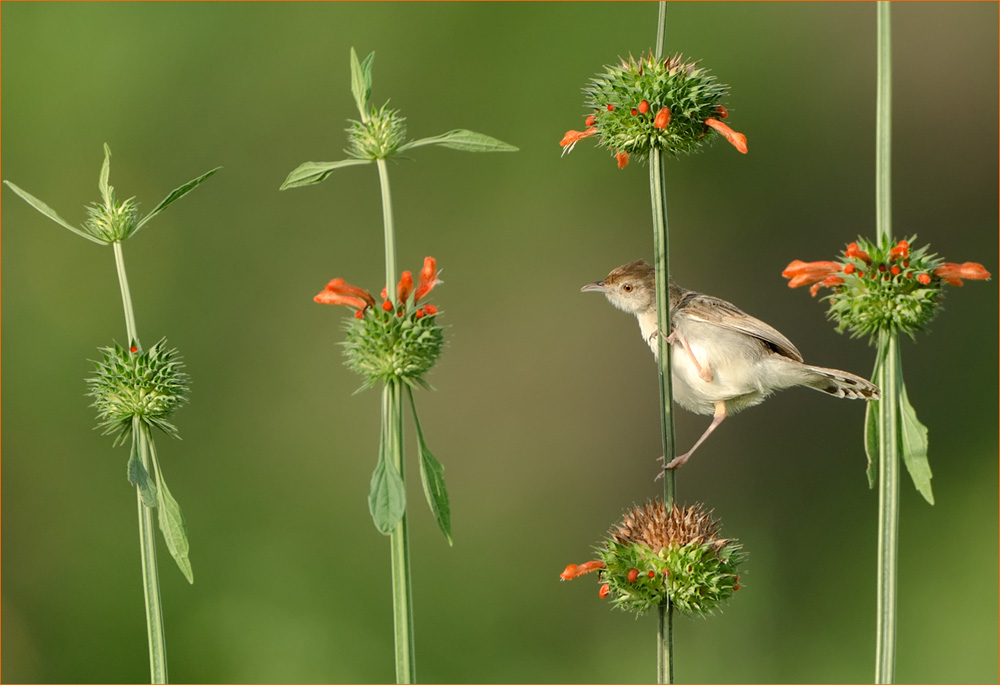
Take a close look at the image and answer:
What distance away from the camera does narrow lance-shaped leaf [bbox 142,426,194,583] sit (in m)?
1.72

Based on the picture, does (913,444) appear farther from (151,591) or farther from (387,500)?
(151,591)

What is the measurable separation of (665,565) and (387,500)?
702 mm

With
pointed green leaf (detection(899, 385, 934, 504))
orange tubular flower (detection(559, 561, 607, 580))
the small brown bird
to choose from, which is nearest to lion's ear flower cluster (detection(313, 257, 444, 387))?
orange tubular flower (detection(559, 561, 607, 580))

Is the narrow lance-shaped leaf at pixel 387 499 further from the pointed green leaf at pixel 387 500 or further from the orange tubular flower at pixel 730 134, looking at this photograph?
the orange tubular flower at pixel 730 134

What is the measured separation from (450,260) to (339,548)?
83.5 inches

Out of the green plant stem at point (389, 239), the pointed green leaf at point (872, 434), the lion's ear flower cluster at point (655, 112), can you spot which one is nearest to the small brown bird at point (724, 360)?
the lion's ear flower cluster at point (655, 112)

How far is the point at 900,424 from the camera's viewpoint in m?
1.77

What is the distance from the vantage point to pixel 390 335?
1.71m

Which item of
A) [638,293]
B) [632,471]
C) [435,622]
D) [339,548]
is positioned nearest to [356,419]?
[339,548]

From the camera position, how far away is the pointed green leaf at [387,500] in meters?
1.46

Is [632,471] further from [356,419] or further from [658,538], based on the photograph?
[658,538]

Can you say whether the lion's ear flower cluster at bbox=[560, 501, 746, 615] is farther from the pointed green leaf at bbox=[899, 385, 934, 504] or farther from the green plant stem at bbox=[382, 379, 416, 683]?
the green plant stem at bbox=[382, 379, 416, 683]

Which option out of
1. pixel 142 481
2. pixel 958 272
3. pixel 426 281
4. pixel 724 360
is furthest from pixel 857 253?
pixel 724 360

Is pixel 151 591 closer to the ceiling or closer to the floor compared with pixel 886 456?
closer to the floor
